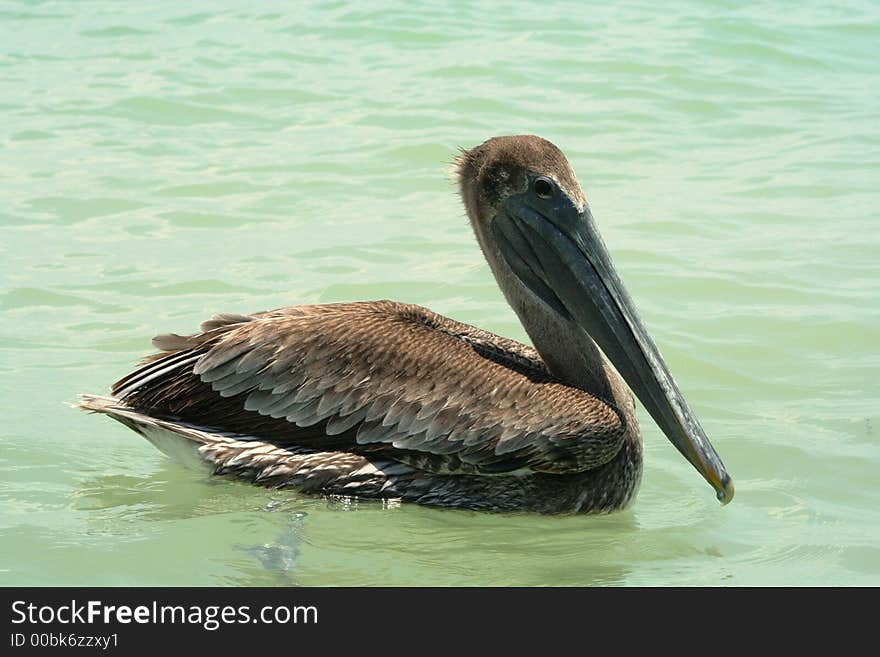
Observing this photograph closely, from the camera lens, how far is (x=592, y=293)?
5391 mm

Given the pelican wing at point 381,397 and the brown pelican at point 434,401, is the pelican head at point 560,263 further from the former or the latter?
the pelican wing at point 381,397

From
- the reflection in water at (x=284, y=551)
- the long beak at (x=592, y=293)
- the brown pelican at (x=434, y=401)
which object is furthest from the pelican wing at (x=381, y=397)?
the reflection in water at (x=284, y=551)

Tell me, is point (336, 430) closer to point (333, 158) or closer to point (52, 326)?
point (52, 326)

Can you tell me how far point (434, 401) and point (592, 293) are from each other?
78 cm

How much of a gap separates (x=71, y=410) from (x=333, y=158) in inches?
162

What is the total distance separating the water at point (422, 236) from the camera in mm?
5027

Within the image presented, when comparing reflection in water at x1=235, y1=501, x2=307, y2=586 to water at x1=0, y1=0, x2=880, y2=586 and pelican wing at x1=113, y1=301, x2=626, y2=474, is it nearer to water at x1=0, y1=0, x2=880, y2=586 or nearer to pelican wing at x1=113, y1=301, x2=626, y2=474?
water at x1=0, y1=0, x2=880, y2=586

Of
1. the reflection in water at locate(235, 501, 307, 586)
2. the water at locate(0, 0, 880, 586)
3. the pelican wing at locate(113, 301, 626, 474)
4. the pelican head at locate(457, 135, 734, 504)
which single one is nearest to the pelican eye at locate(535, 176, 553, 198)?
the pelican head at locate(457, 135, 734, 504)

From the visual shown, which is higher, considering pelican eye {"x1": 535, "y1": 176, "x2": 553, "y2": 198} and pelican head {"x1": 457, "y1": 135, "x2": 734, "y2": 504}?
pelican eye {"x1": 535, "y1": 176, "x2": 553, "y2": 198}

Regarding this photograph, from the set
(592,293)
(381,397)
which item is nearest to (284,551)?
(381,397)

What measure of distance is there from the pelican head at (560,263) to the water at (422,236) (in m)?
0.47

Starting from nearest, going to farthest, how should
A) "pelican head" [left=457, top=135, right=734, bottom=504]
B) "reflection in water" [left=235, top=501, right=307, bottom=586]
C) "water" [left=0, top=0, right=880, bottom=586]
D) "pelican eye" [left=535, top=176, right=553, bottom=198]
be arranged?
1. "reflection in water" [left=235, top=501, right=307, bottom=586]
2. "water" [left=0, top=0, right=880, bottom=586]
3. "pelican head" [left=457, top=135, right=734, bottom=504]
4. "pelican eye" [left=535, top=176, right=553, bottom=198]

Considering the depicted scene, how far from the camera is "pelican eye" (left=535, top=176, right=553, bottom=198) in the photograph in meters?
5.39
